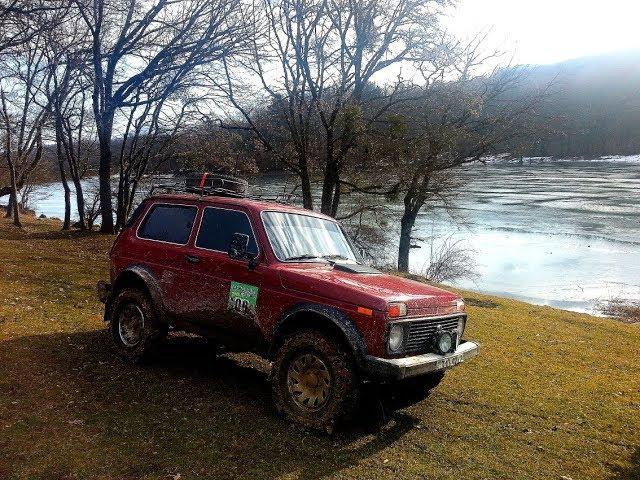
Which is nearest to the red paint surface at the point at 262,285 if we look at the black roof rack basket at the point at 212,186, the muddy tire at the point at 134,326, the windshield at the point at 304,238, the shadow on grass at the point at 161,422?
the windshield at the point at 304,238

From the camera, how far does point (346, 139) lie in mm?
18219

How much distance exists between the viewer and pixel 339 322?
4.67m

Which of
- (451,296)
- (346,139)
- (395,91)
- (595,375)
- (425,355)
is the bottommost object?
(595,375)

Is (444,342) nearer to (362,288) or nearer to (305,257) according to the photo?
(362,288)

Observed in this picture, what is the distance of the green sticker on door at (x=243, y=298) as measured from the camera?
538 centimetres

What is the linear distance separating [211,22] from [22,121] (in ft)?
56.6

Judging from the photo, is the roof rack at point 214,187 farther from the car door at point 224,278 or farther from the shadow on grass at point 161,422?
the shadow on grass at point 161,422

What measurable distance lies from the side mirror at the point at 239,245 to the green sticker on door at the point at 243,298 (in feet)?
1.03

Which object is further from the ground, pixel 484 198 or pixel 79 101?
pixel 79 101

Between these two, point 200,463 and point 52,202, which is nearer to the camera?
point 200,463

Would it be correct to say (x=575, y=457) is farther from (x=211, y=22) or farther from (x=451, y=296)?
(x=211, y=22)

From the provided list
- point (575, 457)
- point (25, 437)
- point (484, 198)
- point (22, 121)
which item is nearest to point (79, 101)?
point (22, 121)

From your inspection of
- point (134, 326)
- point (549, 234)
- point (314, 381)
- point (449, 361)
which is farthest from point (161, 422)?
point (549, 234)

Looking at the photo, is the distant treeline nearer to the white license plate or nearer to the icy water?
the icy water
